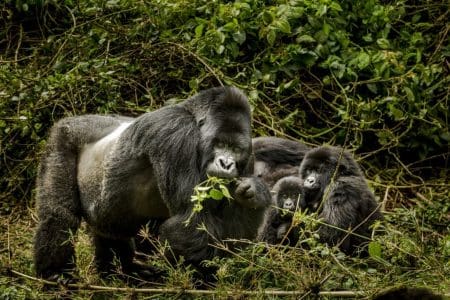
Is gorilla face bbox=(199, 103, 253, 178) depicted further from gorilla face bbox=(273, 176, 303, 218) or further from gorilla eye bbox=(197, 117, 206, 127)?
gorilla face bbox=(273, 176, 303, 218)

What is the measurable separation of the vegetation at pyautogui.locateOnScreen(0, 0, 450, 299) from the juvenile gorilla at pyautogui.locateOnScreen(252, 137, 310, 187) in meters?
0.33

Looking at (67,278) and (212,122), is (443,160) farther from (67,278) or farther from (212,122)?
(67,278)

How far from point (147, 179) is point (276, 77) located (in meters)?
2.55

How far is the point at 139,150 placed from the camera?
4602 millimetres

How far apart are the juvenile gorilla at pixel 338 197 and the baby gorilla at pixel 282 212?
0.23 ft

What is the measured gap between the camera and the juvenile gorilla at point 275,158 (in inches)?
241

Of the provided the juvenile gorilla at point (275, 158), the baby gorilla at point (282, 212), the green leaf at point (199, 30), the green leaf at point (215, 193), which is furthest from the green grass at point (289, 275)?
the green leaf at point (199, 30)

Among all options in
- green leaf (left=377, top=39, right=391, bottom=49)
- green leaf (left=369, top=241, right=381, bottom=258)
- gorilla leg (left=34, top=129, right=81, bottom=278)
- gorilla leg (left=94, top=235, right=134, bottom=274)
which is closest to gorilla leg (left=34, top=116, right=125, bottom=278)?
gorilla leg (left=34, top=129, right=81, bottom=278)

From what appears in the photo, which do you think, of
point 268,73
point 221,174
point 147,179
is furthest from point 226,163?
point 268,73

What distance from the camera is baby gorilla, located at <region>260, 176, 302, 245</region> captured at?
219 inches

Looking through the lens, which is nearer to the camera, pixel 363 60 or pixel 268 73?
pixel 363 60

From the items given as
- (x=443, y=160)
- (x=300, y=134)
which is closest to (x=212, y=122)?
(x=300, y=134)

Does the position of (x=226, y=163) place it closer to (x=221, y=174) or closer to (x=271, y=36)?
(x=221, y=174)

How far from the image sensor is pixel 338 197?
552cm
